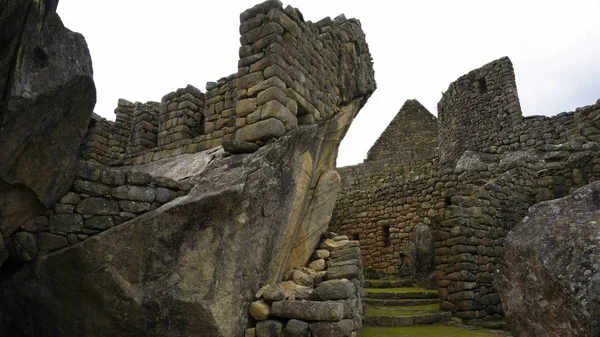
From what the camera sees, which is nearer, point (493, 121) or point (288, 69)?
point (288, 69)

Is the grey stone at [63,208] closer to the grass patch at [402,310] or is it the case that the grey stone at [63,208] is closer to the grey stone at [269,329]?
the grey stone at [269,329]

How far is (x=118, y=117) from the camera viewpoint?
11.1 m

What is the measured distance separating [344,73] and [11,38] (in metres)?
6.73

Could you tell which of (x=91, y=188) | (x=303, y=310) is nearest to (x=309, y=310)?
(x=303, y=310)

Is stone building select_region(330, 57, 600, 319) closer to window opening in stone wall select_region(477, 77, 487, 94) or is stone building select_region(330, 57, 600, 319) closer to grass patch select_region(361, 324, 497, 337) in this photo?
window opening in stone wall select_region(477, 77, 487, 94)

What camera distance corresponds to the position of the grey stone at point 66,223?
428 cm

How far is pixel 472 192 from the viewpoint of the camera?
404 inches

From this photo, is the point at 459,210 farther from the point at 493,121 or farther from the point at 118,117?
the point at 493,121

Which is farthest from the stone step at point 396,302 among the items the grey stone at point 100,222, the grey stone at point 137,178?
the grey stone at point 100,222

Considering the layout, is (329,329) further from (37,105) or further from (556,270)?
(37,105)

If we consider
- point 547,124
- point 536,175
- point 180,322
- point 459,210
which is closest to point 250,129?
point 180,322

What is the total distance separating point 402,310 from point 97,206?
718cm

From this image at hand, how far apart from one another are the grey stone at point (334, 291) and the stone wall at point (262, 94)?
2.34m

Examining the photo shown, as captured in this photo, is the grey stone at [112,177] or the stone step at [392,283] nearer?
the grey stone at [112,177]
